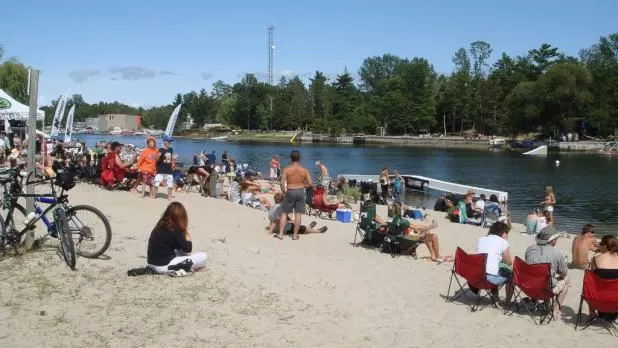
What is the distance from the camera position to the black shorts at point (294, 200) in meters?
10.5

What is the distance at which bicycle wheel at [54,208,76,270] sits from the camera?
6879 millimetres

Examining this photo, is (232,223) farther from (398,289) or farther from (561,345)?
(561,345)

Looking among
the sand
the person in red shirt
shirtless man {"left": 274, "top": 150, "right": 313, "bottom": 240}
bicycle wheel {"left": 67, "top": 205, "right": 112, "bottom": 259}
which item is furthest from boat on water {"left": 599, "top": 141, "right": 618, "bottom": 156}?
bicycle wheel {"left": 67, "top": 205, "right": 112, "bottom": 259}

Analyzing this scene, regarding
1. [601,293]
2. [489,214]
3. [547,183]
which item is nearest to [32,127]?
[601,293]

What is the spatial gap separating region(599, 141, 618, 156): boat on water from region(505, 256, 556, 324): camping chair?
77385mm

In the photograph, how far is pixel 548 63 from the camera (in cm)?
10450

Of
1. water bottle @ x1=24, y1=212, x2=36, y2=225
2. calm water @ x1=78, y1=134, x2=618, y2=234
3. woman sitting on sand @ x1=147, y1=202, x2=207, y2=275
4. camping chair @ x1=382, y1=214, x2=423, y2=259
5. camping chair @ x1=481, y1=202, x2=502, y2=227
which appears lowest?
calm water @ x1=78, y1=134, x2=618, y2=234

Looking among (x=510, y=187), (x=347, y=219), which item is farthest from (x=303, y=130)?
(x=347, y=219)

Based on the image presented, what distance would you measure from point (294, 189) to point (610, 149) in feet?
257

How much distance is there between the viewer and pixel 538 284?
21.7 feet

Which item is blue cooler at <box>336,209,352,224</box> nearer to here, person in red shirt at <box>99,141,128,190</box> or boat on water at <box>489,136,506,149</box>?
person in red shirt at <box>99,141,128,190</box>

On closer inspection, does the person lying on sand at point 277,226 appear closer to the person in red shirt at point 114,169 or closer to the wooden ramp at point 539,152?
the person in red shirt at point 114,169

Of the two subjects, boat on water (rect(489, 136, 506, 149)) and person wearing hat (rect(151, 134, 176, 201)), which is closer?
person wearing hat (rect(151, 134, 176, 201))

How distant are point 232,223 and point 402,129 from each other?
10394 centimetres
